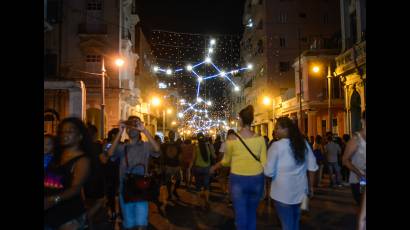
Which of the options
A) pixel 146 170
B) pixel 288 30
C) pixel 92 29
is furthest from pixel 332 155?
pixel 288 30

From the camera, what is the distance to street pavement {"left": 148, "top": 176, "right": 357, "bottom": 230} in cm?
911

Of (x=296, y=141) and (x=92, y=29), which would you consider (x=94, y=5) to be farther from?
(x=296, y=141)

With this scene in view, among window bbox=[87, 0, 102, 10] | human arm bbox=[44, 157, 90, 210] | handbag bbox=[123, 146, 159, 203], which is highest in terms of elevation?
window bbox=[87, 0, 102, 10]

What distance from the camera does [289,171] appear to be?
5.63 m

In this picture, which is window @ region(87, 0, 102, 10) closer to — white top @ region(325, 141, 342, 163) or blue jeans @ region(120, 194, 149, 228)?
white top @ region(325, 141, 342, 163)

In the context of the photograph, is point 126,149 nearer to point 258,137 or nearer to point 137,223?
point 137,223

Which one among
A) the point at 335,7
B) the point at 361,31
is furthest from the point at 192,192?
the point at 335,7

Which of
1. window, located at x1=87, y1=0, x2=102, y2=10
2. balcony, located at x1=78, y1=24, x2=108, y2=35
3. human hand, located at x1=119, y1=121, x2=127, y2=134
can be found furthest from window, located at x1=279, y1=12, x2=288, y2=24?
human hand, located at x1=119, y1=121, x2=127, y2=134

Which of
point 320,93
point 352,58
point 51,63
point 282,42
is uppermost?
point 282,42

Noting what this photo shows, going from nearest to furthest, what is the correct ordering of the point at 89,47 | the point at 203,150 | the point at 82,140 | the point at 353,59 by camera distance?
1. the point at 82,140
2. the point at 203,150
3. the point at 353,59
4. the point at 89,47

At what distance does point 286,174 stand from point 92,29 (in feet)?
94.3

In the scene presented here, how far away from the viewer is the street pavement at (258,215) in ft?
29.9

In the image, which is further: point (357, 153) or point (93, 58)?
point (93, 58)

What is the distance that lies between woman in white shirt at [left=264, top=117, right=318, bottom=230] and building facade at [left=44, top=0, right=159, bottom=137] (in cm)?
2698
